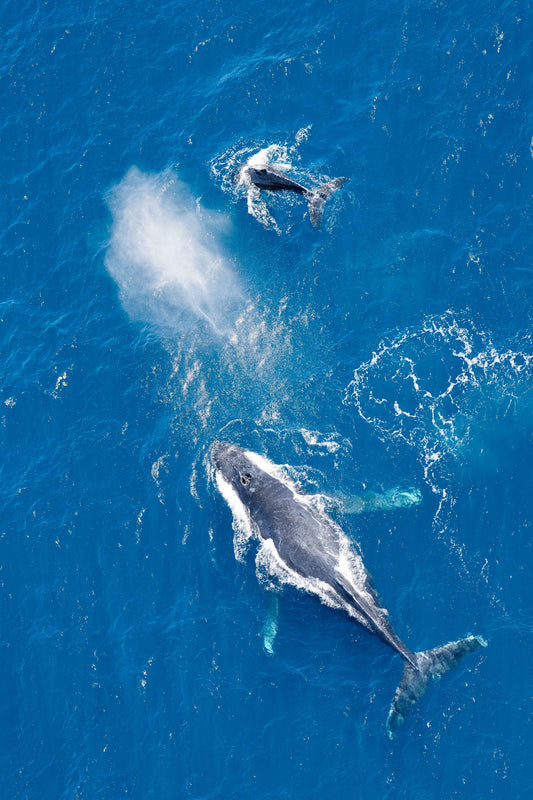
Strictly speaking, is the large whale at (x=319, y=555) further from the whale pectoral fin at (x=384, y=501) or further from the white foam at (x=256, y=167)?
the white foam at (x=256, y=167)

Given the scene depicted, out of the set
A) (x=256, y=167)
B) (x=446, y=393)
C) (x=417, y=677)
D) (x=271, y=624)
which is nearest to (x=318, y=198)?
(x=256, y=167)

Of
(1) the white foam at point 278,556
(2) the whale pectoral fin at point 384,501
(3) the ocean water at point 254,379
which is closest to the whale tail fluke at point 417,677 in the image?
(3) the ocean water at point 254,379

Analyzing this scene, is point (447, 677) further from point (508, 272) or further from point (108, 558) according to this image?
point (508, 272)

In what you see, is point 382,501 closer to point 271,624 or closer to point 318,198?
point 271,624

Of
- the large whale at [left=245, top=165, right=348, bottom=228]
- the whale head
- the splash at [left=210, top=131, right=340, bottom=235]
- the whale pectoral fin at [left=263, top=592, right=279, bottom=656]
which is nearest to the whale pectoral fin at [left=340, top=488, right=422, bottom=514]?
the whale head

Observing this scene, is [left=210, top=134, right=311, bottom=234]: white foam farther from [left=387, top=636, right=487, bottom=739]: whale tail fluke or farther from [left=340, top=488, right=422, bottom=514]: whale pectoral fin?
[left=387, top=636, right=487, bottom=739]: whale tail fluke

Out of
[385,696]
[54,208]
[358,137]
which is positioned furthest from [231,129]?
[385,696]
